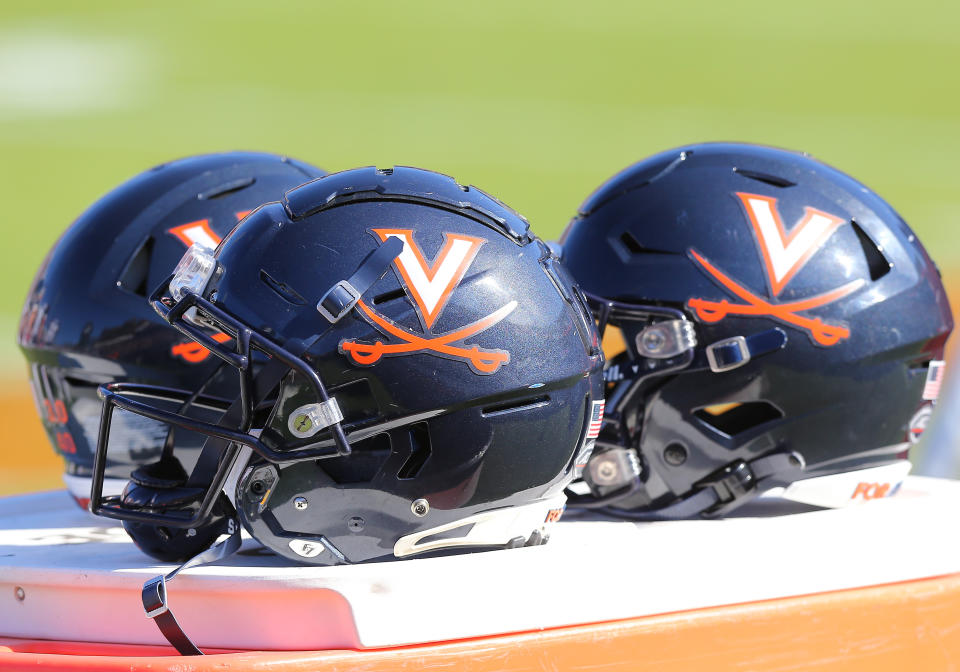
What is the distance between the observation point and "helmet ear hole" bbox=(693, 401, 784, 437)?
8.87ft

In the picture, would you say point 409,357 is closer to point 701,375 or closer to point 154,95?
point 701,375

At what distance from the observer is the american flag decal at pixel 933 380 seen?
9.08ft

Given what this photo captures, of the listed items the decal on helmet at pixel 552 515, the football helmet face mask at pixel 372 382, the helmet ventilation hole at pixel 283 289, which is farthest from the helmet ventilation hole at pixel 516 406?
the helmet ventilation hole at pixel 283 289

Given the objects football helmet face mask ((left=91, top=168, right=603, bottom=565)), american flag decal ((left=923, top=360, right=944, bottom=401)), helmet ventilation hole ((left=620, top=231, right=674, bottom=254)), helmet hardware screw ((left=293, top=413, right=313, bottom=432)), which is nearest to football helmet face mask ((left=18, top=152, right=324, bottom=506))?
football helmet face mask ((left=91, top=168, right=603, bottom=565))

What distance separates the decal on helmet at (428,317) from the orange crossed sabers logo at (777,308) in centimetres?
66

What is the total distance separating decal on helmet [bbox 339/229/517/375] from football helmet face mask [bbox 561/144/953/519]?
2.09ft

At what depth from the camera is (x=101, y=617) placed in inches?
78.7

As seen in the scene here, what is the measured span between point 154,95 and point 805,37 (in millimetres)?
10601

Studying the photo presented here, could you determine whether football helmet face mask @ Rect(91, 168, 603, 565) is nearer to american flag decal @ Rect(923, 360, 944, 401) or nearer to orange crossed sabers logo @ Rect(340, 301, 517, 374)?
orange crossed sabers logo @ Rect(340, 301, 517, 374)

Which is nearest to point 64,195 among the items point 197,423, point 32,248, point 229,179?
point 32,248

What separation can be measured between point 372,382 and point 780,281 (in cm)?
103

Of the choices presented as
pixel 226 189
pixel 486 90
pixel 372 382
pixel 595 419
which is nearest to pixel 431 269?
pixel 372 382

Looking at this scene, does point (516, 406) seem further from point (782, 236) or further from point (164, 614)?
point (782, 236)

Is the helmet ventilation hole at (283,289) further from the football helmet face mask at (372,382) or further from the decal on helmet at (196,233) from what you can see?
the decal on helmet at (196,233)
